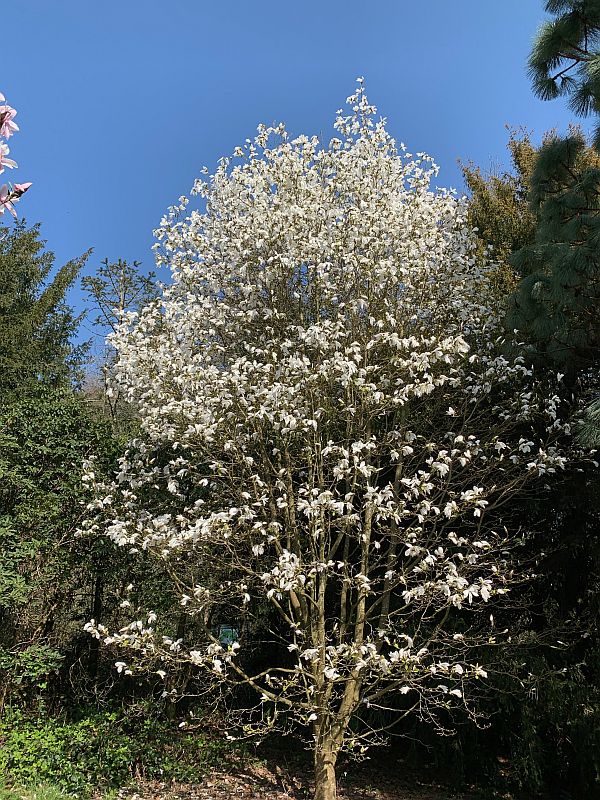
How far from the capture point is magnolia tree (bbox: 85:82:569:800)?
458cm

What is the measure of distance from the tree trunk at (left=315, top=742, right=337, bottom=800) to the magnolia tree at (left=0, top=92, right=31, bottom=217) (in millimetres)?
4642

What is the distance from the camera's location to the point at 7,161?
168 centimetres

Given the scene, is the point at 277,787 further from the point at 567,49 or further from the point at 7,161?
the point at 567,49

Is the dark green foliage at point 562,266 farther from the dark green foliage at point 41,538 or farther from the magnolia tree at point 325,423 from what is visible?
the dark green foliage at point 41,538

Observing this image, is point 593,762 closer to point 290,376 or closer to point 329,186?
point 290,376

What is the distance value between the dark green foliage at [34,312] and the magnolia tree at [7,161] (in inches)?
406

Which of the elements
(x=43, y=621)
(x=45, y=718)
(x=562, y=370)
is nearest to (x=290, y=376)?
(x=562, y=370)

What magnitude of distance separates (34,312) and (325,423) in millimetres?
9521

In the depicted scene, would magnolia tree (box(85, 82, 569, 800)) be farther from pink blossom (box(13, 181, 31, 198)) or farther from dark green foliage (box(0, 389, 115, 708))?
pink blossom (box(13, 181, 31, 198))

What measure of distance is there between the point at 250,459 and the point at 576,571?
3740 millimetres

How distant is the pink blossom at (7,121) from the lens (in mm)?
1559

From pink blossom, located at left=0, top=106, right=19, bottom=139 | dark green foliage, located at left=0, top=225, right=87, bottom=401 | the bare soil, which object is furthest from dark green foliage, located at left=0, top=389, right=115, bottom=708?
dark green foliage, located at left=0, top=225, right=87, bottom=401

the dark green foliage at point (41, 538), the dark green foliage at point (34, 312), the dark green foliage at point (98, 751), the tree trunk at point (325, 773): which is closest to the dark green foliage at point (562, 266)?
the tree trunk at point (325, 773)

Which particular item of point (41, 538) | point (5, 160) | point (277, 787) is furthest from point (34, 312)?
point (5, 160)
